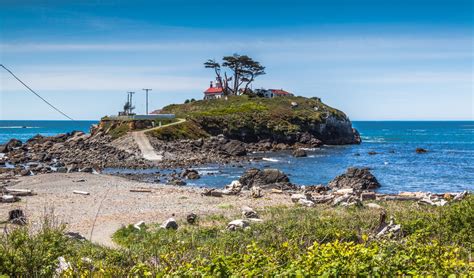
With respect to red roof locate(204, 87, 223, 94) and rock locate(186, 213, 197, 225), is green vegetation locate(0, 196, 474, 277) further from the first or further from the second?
red roof locate(204, 87, 223, 94)

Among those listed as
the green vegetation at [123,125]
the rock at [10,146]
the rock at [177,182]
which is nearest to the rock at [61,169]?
the rock at [177,182]

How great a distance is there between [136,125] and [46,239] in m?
61.5

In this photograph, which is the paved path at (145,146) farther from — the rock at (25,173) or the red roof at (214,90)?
the red roof at (214,90)

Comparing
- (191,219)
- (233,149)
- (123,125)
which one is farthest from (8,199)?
(123,125)

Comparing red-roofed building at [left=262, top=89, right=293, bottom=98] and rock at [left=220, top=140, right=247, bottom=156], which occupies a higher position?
red-roofed building at [left=262, top=89, right=293, bottom=98]

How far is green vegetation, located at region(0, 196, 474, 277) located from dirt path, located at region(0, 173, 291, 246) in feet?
11.2

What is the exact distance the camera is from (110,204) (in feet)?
89.5

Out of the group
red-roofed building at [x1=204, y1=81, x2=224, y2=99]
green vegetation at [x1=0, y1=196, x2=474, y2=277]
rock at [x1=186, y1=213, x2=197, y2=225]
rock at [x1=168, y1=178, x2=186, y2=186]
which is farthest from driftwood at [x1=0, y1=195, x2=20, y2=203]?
red-roofed building at [x1=204, y1=81, x2=224, y2=99]

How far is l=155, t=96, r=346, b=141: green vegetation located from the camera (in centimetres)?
7875

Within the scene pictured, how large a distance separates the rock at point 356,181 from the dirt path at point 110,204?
785 cm

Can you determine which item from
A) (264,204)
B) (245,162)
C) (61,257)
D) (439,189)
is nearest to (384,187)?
(439,189)

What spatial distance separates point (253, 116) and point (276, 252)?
244 ft

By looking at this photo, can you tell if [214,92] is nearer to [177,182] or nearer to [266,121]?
[266,121]

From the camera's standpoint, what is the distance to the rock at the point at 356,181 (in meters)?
37.3
